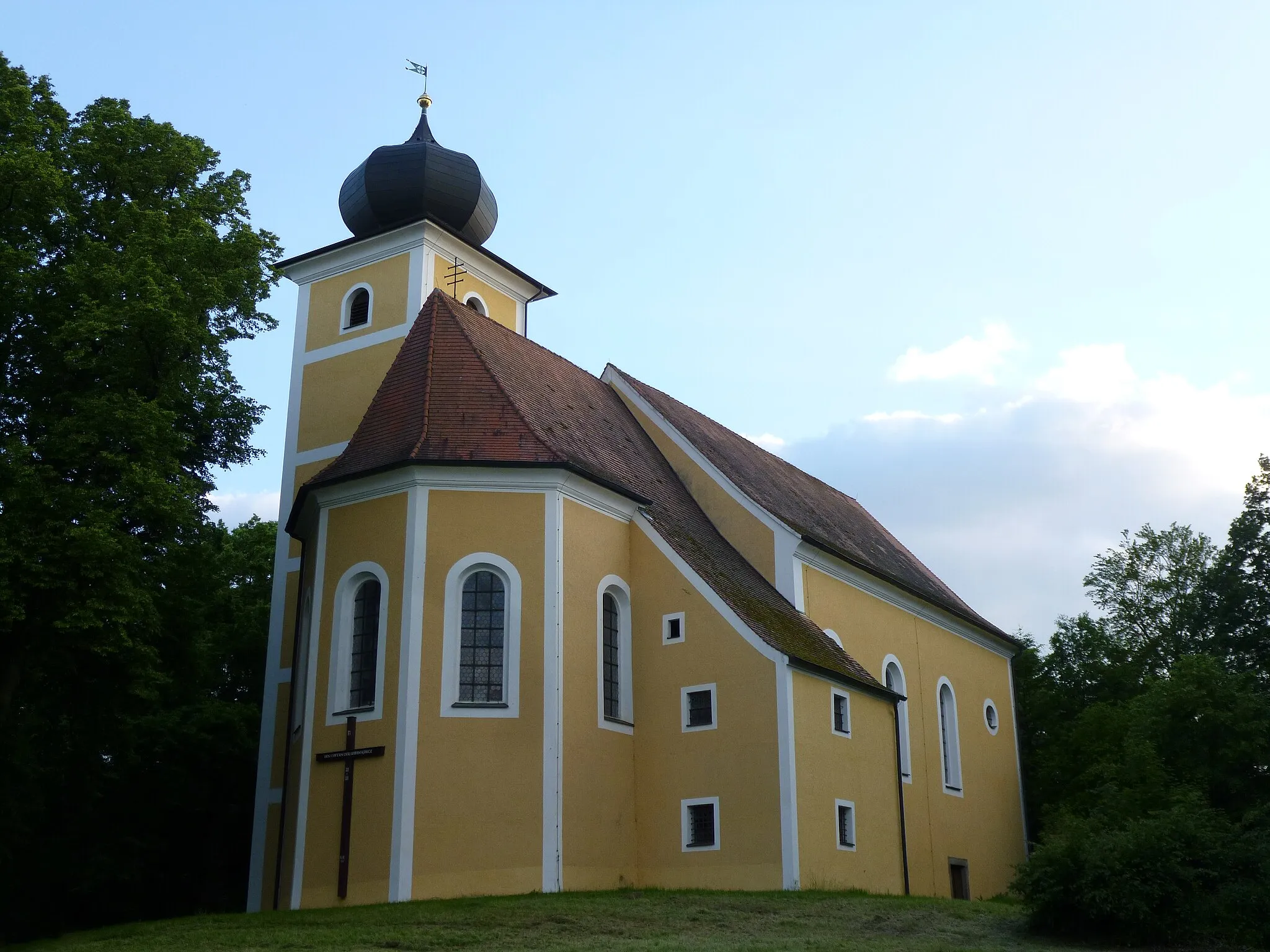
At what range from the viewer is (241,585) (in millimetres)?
34594

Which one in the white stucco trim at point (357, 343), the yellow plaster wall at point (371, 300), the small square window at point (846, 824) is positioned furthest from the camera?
the yellow plaster wall at point (371, 300)

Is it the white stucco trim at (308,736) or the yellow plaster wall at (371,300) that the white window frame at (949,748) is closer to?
the white stucco trim at (308,736)

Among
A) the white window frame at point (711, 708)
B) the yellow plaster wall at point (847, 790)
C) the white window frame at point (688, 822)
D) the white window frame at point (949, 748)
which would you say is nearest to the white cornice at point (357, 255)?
the white window frame at point (711, 708)

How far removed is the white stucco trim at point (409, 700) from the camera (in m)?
18.2

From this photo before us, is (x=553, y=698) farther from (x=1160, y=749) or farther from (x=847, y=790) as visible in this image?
(x=1160, y=749)

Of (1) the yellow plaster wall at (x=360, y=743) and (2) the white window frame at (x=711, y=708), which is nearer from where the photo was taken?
(1) the yellow plaster wall at (x=360, y=743)

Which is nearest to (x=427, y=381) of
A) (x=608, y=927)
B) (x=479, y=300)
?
(x=479, y=300)

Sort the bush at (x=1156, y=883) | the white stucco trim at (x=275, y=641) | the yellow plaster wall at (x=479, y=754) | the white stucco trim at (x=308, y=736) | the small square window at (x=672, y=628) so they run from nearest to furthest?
1. the bush at (x=1156, y=883)
2. the yellow plaster wall at (x=479, y=754)
3. the white stucco trim at (x=308, y=736)
4. the small square window at (x=672, y=628)
5. the white stucco trim at (x=275, y=641)

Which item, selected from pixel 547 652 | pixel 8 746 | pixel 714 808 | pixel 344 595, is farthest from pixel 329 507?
pixel 714 808

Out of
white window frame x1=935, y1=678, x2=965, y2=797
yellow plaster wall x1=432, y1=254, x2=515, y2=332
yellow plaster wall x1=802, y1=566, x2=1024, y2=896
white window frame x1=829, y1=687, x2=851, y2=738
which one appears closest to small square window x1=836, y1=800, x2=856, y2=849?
white window frame x1=829, y1=687, x2=851, y2=738

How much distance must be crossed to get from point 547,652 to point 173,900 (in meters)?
15.6

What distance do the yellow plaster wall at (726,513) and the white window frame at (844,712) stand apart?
3.22 metres

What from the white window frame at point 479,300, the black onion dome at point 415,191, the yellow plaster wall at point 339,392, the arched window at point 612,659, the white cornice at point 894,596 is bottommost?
the arched window at point 612,659

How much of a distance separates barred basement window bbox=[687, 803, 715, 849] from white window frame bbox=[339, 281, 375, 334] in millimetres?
12769
